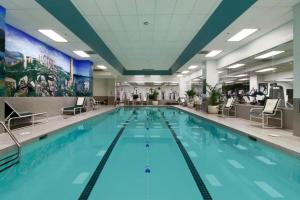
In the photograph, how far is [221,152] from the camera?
4.07 metres

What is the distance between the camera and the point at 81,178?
273cm

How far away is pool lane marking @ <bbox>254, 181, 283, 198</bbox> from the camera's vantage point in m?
2.32

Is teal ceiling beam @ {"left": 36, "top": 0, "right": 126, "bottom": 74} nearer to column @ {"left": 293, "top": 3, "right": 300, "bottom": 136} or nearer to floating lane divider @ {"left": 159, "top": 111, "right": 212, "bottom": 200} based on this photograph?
floating lane divider @ {"left": 159, "top": 111, "right": 212, "bottom": 200}

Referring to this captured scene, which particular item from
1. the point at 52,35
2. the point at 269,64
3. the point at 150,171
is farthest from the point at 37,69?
the point at 269,64

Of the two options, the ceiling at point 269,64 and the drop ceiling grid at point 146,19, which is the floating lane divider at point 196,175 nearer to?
the drop ceiling grid at point 146,19

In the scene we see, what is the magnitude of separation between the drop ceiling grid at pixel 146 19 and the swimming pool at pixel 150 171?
10.8 ft

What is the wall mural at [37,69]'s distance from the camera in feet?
21.3

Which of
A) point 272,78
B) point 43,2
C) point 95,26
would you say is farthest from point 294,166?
point 95,26

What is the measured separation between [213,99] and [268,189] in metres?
8.61

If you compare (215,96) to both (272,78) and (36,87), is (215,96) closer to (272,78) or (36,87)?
(272,78)

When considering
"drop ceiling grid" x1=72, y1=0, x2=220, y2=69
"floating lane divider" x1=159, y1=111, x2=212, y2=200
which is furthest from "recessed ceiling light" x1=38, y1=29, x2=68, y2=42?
"floating lane divider" x1=159, y1=111, x2=212, y2=200

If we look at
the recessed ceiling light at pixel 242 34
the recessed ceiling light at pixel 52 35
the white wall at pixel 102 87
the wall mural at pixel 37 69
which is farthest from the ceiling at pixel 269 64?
the white wall at pixel 102 87

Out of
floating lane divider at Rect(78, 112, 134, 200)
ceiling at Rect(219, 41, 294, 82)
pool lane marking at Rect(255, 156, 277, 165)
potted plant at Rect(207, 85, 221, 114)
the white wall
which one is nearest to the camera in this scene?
floating lane divider at Rect(78, 112, 134, 200)

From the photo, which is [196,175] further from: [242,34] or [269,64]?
[269,64]
